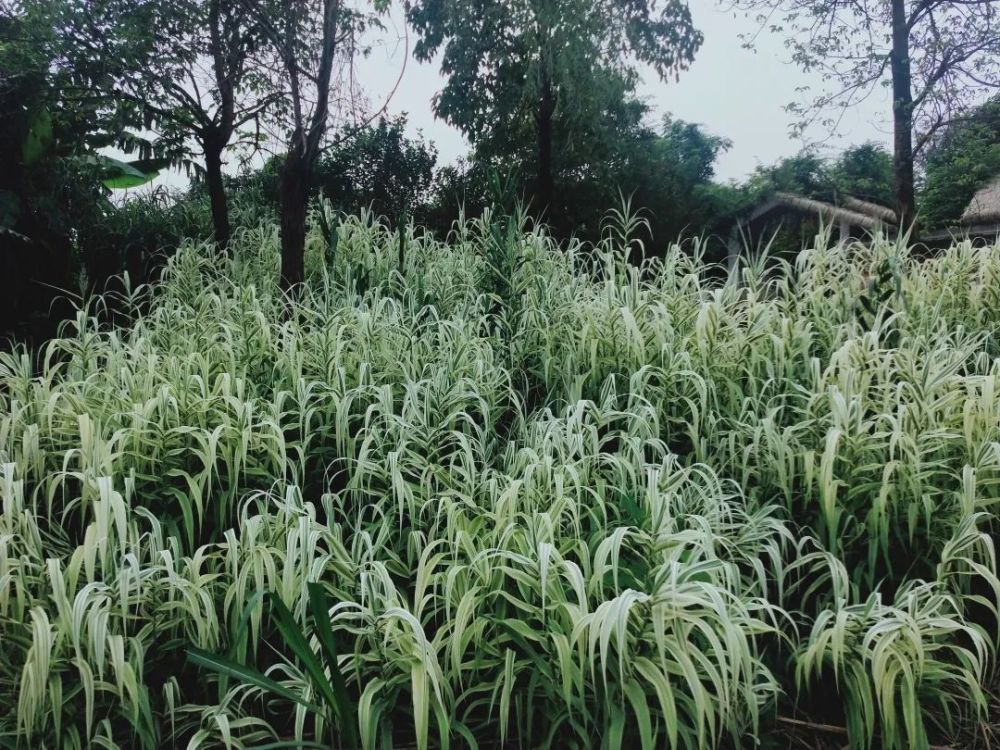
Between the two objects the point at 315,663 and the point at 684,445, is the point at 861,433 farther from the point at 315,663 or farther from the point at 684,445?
the point at 315,663

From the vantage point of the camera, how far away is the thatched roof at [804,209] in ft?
23.2

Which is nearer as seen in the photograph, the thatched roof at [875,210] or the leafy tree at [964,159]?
the leafy tree at [964,159]

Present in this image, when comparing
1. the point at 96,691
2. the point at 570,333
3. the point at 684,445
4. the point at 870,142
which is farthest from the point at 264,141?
the point at 870,142

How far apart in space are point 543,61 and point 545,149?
2.44ft

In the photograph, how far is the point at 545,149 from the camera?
22.0ft

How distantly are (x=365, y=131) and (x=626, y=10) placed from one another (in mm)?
2633

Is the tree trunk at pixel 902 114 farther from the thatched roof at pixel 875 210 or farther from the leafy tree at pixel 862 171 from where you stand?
the leafy tree at pixel 862 171

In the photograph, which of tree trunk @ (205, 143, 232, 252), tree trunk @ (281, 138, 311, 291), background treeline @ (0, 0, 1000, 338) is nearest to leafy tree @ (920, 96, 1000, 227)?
background treeline @ (0, 0, 1000, 338)

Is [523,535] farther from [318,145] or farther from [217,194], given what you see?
[217,194]

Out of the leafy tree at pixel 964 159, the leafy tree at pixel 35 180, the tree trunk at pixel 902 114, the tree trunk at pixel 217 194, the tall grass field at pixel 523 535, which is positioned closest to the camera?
the tall grass field at pixel 523 535

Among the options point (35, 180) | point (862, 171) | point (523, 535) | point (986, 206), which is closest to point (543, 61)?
point (862, 171)

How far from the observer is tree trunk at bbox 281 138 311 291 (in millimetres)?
4176

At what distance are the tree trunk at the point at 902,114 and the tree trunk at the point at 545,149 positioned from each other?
2.98 m

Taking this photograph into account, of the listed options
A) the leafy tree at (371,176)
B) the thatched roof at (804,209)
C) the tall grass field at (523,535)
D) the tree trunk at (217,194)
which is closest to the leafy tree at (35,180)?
the tree trunk at (217,194)
